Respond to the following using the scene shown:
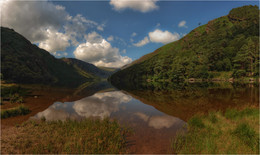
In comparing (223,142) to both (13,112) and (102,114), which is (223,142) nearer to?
(102,114)

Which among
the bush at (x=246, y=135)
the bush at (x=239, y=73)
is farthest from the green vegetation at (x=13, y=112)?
the bush at (x=239, y=73)

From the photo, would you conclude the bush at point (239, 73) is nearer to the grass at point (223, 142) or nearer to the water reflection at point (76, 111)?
the water reflection at point (76, 111)

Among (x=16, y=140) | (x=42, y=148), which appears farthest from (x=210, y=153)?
(x=16, y=140)

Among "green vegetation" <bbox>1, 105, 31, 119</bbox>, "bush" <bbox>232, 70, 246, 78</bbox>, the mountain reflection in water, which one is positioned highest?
"bush" <bbox>232, 70, 246, 78</bbox>

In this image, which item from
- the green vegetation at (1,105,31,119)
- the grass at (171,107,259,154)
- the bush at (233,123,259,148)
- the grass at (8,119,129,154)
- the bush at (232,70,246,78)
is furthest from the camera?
the bush at (232,70,246,78)

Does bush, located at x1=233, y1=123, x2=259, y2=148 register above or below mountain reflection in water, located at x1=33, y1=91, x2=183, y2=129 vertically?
above

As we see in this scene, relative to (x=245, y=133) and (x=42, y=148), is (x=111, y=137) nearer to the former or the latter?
(x=42, y=148)

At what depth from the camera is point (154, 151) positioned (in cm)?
862

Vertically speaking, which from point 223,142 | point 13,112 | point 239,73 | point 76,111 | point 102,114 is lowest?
point 102,114

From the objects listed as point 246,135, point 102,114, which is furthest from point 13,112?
point 246,135

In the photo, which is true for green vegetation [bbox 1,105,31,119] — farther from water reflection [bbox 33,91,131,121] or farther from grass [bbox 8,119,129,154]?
grass [bbox 8,119,129,154]

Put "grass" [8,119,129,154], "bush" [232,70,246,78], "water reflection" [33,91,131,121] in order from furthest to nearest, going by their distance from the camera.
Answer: "bush" [232,70,246,78], "water reflection" [33,91,131,121], "grass" [8,119,129,154]

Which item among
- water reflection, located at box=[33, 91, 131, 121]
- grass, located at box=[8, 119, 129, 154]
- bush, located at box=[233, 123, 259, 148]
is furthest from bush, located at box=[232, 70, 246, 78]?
grass, located at box=[8, 119, 129, 154]

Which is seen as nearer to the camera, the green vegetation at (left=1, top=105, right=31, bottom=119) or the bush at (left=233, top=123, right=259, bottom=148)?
the bush at (left=233, top=123, right=259, bottom=148)
